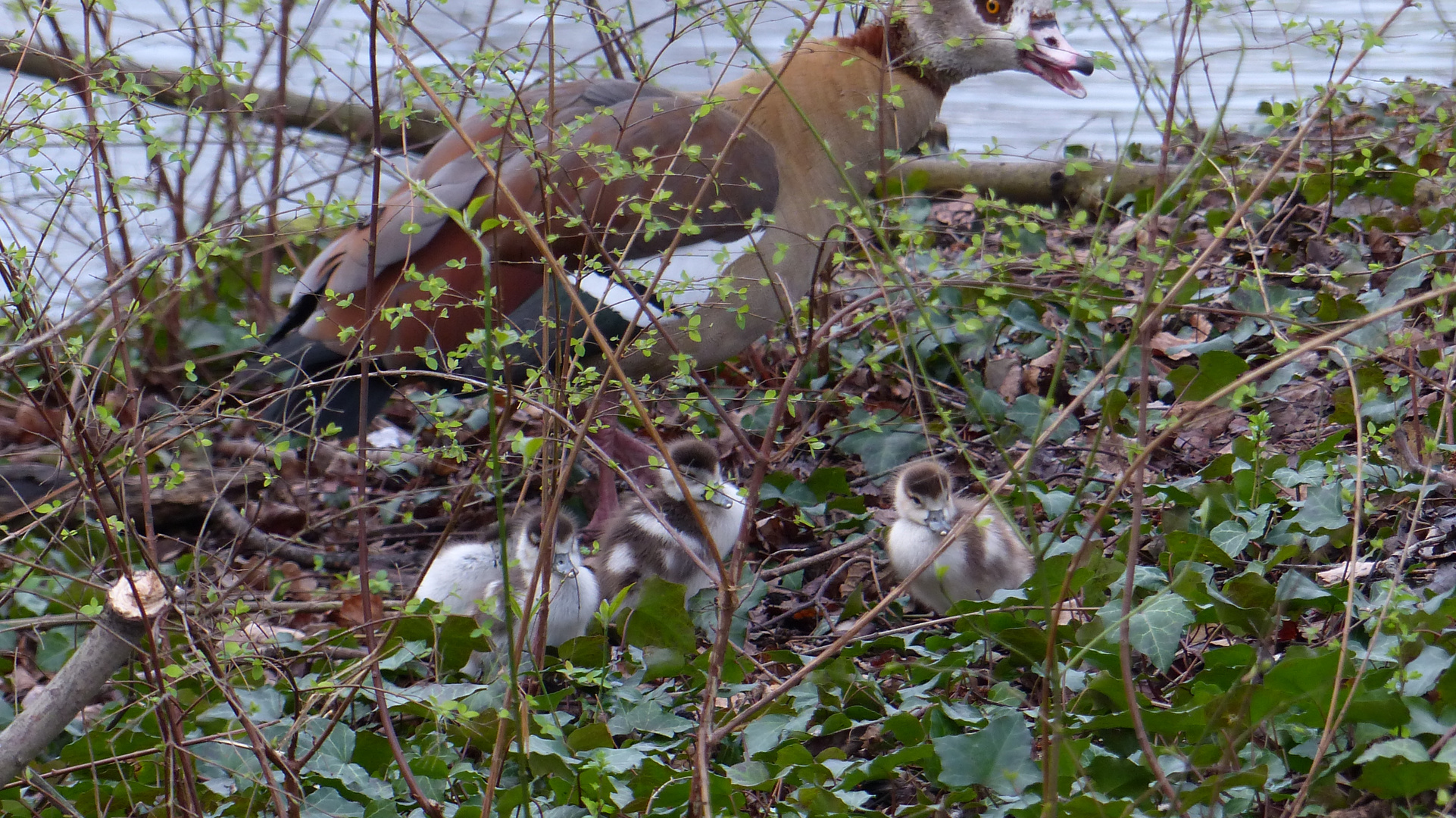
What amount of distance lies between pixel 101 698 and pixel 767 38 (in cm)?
493

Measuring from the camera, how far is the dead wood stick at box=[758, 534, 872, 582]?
10.9 ft

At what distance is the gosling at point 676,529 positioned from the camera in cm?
347

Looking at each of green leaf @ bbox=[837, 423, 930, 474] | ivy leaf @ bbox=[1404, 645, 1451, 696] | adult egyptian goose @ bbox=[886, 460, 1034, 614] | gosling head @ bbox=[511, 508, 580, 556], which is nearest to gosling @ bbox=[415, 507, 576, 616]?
gosling head @ bbox=[511, 508, 580, 556]

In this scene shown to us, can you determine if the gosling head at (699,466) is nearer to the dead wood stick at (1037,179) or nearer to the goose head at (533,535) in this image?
the goose head at (533,535)

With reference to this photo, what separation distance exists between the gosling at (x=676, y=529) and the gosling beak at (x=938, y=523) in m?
0.50

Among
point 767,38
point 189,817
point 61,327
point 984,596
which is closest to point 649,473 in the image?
point 984,596

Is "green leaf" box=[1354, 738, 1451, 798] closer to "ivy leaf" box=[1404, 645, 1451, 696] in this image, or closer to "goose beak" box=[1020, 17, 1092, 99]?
"ivy leaf" box=[1404, 645, 1451, 696]

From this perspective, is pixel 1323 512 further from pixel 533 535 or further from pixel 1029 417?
pixel 533 535

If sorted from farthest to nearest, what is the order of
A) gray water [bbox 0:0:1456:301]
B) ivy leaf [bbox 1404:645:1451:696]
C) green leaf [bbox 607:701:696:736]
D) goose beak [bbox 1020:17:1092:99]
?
gray water [bbox 0:0:1456:301]
goose beak [bbox 1020:17:1092:99]
green leaf [bbox 607:701:696:736]
ivy leaf [bbox 1404:645:1451:696]

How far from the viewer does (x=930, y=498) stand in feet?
10.6

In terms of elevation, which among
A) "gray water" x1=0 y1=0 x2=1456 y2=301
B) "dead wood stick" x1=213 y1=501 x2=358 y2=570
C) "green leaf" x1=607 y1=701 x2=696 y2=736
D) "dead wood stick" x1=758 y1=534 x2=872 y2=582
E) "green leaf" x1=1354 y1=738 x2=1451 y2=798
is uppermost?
"gray water" x1=0 y1=0 x2=1456 y2=301

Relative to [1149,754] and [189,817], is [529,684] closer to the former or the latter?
[189,817]

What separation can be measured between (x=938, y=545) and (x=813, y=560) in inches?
14.6

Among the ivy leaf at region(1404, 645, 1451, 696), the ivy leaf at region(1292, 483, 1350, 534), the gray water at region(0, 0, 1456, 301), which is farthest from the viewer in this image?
the gray water at region(0, 0, 1456, 301)
